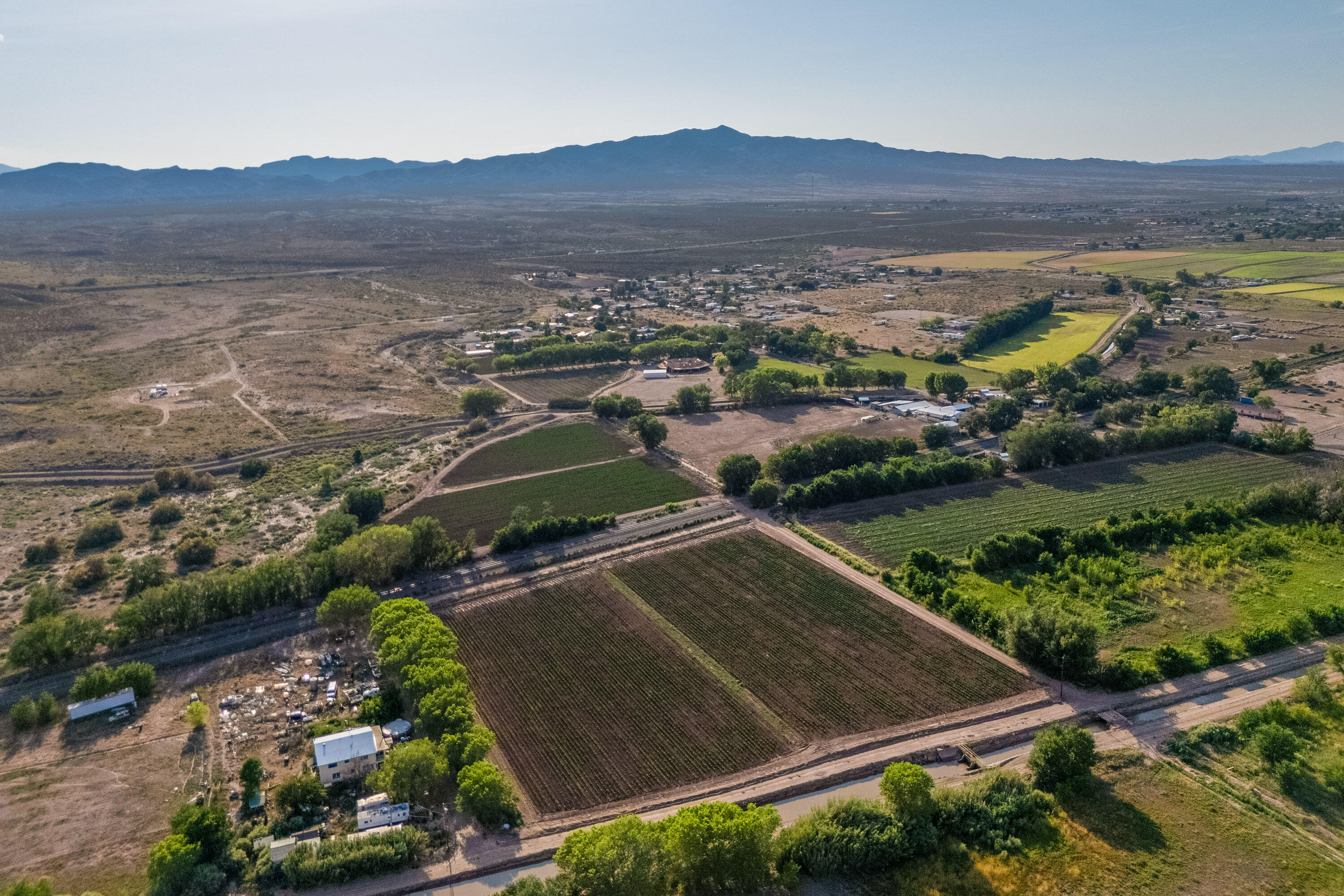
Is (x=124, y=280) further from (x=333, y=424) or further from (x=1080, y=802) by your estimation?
(x=1080, y=802)

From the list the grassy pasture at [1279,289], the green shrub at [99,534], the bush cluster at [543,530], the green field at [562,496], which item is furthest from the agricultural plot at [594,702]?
the grassy pasture at [1279,289]

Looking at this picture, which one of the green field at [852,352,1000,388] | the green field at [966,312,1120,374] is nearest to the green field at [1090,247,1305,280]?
the green field at [966,312,1120,374]

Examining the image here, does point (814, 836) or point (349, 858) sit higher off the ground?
point (814, 836)

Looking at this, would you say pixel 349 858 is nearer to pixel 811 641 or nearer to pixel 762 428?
pixel 811 641

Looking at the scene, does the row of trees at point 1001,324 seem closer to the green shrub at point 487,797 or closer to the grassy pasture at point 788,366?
the grassy pasture at point 788,366

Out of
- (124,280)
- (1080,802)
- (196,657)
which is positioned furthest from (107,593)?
(124,280)

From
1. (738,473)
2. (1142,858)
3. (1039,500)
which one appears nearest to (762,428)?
(738,473)
